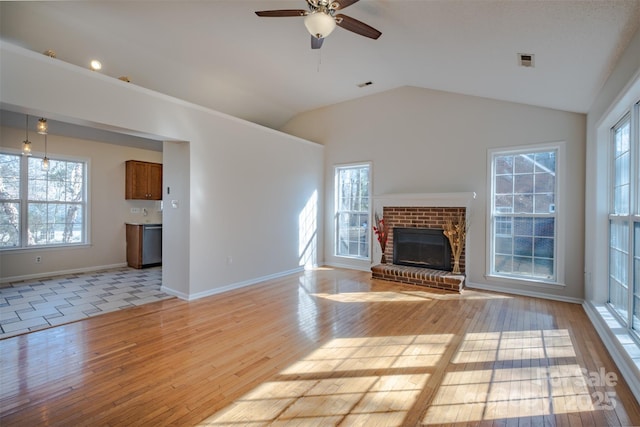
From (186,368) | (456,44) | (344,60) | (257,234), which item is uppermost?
(344,60)

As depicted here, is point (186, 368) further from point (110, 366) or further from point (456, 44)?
point (456, 44)

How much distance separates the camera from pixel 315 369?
2359 mm

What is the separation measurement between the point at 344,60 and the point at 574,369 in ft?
14.5

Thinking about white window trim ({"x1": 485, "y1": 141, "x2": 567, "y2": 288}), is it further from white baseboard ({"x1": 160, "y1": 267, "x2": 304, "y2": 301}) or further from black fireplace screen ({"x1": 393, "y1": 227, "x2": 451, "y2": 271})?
white baseboard ({"x1": 160, "y1": 267, "x2": 304, "y2": 301})

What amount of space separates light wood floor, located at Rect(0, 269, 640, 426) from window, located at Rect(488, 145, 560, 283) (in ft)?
2.60

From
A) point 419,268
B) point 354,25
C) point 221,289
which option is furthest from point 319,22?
point 419,268

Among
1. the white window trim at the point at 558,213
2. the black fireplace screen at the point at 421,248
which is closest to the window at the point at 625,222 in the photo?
the white window trim at the point at 558,213

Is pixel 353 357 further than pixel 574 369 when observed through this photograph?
Yes

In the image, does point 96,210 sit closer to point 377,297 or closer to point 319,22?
point 377,297

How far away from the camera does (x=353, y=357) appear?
2551 mm

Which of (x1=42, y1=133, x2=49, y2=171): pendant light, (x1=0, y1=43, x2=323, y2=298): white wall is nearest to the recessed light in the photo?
(x1=0, y1=43, x2=323, y2=298): white wall

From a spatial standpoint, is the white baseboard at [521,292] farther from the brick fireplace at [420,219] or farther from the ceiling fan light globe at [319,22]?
the ceiling fan light globe at [319,22]

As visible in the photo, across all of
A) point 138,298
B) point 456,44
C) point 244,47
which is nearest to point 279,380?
point 138,298

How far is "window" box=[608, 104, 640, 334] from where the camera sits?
2561 mm
